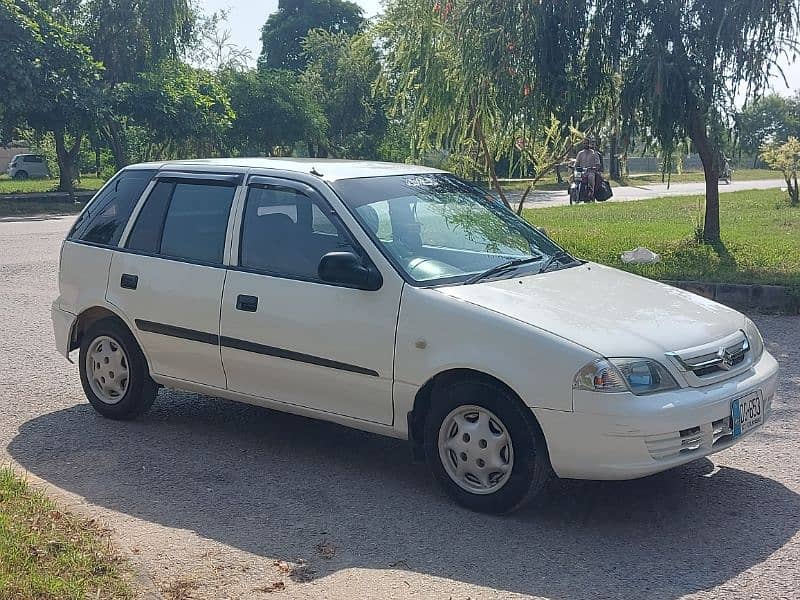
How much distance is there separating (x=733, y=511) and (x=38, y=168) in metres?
58.8

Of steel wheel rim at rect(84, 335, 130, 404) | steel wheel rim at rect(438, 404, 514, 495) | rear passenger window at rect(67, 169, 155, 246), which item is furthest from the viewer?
rear passenger window at rect(67, 169, 155, 246)

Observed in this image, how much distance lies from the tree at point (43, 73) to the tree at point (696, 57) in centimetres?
2148

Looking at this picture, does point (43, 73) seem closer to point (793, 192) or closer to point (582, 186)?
point (582, 186)

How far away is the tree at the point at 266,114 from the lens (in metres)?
40.4

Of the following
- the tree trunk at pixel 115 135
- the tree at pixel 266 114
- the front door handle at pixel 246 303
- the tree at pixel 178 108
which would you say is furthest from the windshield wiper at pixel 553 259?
the tree at pixel 266 114

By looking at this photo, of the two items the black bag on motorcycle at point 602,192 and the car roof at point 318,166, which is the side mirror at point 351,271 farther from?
the black bag on motorcycle at point 602,192

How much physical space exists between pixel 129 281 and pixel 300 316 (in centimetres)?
151

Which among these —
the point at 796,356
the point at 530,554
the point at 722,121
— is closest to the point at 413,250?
the point at 530,554

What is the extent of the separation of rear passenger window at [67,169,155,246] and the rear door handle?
32 centimetres

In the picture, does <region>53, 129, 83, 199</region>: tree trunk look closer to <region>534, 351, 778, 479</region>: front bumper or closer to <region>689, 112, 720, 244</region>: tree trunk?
<region>689, 112, 720, 244</region>: tree trunk

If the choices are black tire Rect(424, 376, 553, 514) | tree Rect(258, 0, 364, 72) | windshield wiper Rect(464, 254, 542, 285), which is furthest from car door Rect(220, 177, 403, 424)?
tree Rect(258, 0, 364, 72)

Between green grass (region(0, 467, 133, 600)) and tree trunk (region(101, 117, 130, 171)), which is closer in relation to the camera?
green grass (region(0, 467, 133, 600))

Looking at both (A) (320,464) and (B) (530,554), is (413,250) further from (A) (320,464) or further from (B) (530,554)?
(B) (530,554)

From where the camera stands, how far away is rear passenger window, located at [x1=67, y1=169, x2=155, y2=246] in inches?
277
